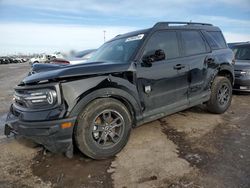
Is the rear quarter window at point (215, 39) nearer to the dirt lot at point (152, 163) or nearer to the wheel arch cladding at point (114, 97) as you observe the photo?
the dirt lot at point (152, 163)

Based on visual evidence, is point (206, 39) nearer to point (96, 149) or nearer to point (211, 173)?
point (211, 173)

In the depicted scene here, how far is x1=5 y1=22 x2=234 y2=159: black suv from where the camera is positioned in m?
2.96

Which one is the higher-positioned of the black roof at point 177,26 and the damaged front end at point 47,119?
the black roof at point 177,26

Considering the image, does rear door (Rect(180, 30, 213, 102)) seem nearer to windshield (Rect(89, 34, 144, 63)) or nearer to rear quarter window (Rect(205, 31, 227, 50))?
rear quarter window (Rect(205, 31, 227, 50))

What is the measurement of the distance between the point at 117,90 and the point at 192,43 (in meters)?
2.21

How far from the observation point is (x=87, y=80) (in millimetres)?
3141

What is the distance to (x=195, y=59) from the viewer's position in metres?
A: 4.51

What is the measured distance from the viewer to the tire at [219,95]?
5.08 metres

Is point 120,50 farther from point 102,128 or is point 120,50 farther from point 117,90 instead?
point 102,128

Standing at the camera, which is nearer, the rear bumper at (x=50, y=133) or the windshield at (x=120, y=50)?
the rear bumper at (x=50, y=133)

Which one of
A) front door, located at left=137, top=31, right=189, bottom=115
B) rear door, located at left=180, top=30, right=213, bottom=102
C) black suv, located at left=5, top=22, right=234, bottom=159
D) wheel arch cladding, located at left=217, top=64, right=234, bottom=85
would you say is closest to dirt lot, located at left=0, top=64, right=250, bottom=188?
black suv, located at left=5, top=22, right=234, bottom=159

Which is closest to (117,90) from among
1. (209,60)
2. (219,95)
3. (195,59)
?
(195,59)

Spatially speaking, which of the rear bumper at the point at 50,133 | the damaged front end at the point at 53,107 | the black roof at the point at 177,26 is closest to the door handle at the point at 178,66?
the black roof at the point at 177,26

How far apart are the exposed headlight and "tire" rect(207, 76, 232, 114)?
3568 millimetres
